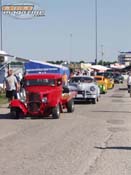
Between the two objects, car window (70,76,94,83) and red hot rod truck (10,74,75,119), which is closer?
red hot rod truck (10,74,75,119)

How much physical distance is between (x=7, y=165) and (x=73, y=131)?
567cm

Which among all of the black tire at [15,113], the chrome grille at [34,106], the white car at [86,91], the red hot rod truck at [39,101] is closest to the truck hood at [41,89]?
the red hot rod truck at [39,101]

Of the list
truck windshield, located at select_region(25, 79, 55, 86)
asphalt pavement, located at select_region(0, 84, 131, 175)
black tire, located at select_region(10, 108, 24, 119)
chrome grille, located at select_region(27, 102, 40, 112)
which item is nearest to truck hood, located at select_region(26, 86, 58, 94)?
truck windshield, located at select_region(25, 79, 55, 86)

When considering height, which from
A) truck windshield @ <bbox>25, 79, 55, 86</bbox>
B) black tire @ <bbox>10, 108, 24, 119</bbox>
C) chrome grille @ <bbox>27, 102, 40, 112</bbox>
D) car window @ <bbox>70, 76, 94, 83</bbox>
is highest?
truck windshield @ <bbox>25, 79, 55, 86</bbox>

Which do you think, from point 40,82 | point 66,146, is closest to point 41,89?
point 40,82

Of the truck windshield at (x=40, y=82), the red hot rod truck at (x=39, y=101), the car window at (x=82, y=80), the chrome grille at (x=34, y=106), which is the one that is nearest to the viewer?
the red hot rod truck at (x=39, y=101)

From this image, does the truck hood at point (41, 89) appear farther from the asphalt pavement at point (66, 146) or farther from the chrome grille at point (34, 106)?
the asphalt pavement at point (66, 146)

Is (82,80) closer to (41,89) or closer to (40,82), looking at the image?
(40,82)

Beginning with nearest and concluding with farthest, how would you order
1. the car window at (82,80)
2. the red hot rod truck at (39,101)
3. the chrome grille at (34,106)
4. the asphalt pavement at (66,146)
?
the asphalt pavement at (66,146)
the red hot rod truck at (39,101)
the chrome grille at (34,106)
the car window at (82,80)

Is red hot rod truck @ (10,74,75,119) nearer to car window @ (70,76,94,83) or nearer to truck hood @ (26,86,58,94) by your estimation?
truck hood @ (26,86,58,94)

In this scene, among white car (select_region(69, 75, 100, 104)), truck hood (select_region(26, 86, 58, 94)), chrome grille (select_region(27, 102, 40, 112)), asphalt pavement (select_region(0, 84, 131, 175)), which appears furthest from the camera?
white car (select_region(69, 75, 100, 104))

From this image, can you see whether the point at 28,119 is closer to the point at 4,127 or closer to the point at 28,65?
the point at 4,127

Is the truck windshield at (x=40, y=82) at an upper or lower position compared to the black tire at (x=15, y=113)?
upper

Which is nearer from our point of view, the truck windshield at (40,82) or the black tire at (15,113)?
the black tire at (15,113)
